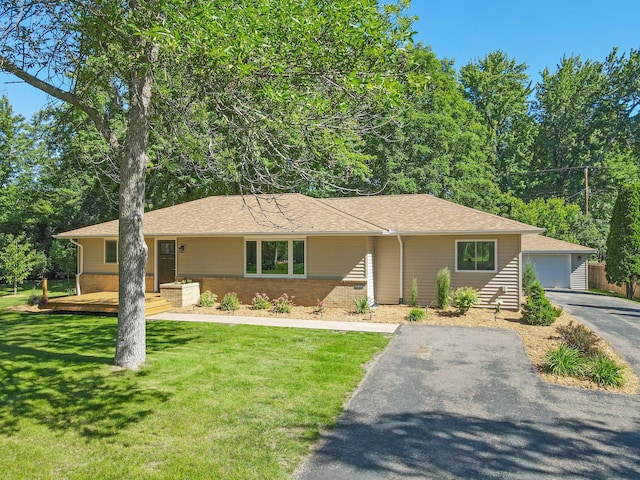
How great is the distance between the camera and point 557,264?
82.1ft

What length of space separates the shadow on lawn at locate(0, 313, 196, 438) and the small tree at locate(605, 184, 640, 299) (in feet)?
68.5

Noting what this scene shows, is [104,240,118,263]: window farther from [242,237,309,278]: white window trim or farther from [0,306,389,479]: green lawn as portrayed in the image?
[0,306,389,479]: green lawn

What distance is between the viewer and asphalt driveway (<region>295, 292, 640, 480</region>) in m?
4.08

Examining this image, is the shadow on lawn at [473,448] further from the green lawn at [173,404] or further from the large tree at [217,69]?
the large tree at [217,69]

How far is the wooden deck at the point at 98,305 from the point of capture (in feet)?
43.4

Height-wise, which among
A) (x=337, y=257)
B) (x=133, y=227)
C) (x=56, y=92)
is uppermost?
(x=56, y=92)

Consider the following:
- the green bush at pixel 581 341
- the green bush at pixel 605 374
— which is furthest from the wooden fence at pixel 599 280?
the green bush at pixel 605 374

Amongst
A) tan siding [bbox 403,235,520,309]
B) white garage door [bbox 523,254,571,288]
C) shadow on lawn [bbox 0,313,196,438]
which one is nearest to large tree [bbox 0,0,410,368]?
shadow on lawn [bbox 0,313,196,438]

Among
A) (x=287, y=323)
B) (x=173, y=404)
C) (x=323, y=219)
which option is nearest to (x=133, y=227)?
(x=173, y=404)

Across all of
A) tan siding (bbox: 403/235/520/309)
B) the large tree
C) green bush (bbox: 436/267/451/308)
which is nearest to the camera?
the large tree

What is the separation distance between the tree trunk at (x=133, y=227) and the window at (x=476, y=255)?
10701 mm

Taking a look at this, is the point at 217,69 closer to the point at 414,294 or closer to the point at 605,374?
the point at 605,374

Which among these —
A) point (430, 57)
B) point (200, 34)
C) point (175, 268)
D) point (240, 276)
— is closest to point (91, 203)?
point (175, 268)

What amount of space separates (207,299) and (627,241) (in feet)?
65.2
